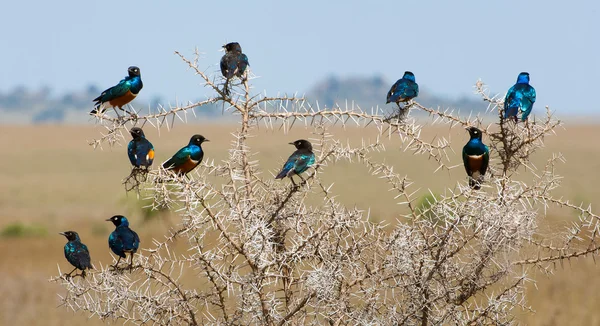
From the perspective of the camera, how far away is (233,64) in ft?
14.9

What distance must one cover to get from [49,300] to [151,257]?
12.2 m

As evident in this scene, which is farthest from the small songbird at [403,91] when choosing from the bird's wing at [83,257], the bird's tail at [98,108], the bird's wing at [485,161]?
the bird's wing at [83,257]

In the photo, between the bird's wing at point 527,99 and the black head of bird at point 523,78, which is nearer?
the bird's wing at point 527,99

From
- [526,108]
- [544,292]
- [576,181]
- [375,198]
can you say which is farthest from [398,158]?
[526,108]

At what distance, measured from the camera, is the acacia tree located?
361 cm

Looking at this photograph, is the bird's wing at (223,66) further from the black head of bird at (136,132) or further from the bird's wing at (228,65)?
the black head of bird at (136,132)

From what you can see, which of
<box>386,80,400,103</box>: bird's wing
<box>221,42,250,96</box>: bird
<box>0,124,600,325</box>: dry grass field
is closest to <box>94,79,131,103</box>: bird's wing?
<box>221,42,250,96</box>: bird

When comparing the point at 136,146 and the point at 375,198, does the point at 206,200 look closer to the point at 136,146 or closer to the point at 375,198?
the point at 136,146

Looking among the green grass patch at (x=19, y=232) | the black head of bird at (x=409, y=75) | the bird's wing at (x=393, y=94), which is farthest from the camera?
the green grass patch at (x=19, y=232)

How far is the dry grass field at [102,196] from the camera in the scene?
1370 cm

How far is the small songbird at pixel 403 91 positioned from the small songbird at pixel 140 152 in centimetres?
152

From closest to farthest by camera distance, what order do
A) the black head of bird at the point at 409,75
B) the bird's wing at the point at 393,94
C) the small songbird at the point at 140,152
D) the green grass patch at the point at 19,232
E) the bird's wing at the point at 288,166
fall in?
the small songbird at the point at 140,152 < the bird's wing at the point at 288,166 < the bird's wing at the point at 393,94 < the black head of bird at the point at 409,75 < the green grass patch at the point at 19,232

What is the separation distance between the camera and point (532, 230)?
373 cm

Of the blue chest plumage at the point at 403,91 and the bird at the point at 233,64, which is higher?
the bird at the point at 233,64
